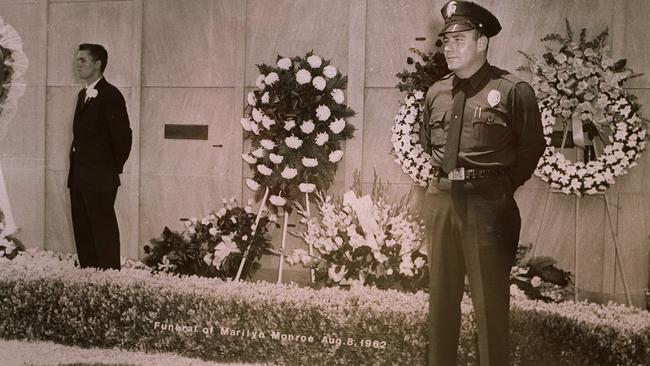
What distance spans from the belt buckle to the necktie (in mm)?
12

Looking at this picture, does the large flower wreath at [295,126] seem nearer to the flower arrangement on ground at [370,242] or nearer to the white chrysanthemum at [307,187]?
the white chrysanthemum at [307,187]

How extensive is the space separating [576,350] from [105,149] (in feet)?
7.09

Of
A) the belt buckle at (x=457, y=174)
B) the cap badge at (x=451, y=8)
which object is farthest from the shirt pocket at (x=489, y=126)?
the cap badge at (x=451, y=8)

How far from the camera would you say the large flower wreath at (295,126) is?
2.80 m

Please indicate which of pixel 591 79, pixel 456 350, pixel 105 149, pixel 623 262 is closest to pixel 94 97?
pixel 105 149

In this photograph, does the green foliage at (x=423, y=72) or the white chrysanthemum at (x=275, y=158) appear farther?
the white chrysanthemum at (x=275, y=158)

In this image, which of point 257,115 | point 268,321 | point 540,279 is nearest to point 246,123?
point 257,115

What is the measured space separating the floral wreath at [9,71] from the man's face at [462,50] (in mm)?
1873

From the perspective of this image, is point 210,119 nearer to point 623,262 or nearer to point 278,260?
point 278,260

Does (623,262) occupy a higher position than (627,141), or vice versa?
(627,141)

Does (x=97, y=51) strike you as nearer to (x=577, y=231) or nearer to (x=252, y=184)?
(x=252, y=184)

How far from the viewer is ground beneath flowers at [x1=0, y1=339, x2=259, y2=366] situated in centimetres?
266

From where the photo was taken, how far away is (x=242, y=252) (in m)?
2.97

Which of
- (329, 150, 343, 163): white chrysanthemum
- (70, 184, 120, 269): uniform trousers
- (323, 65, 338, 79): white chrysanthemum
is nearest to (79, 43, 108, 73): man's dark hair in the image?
(70, 184, 120, 269): uniform trousers
